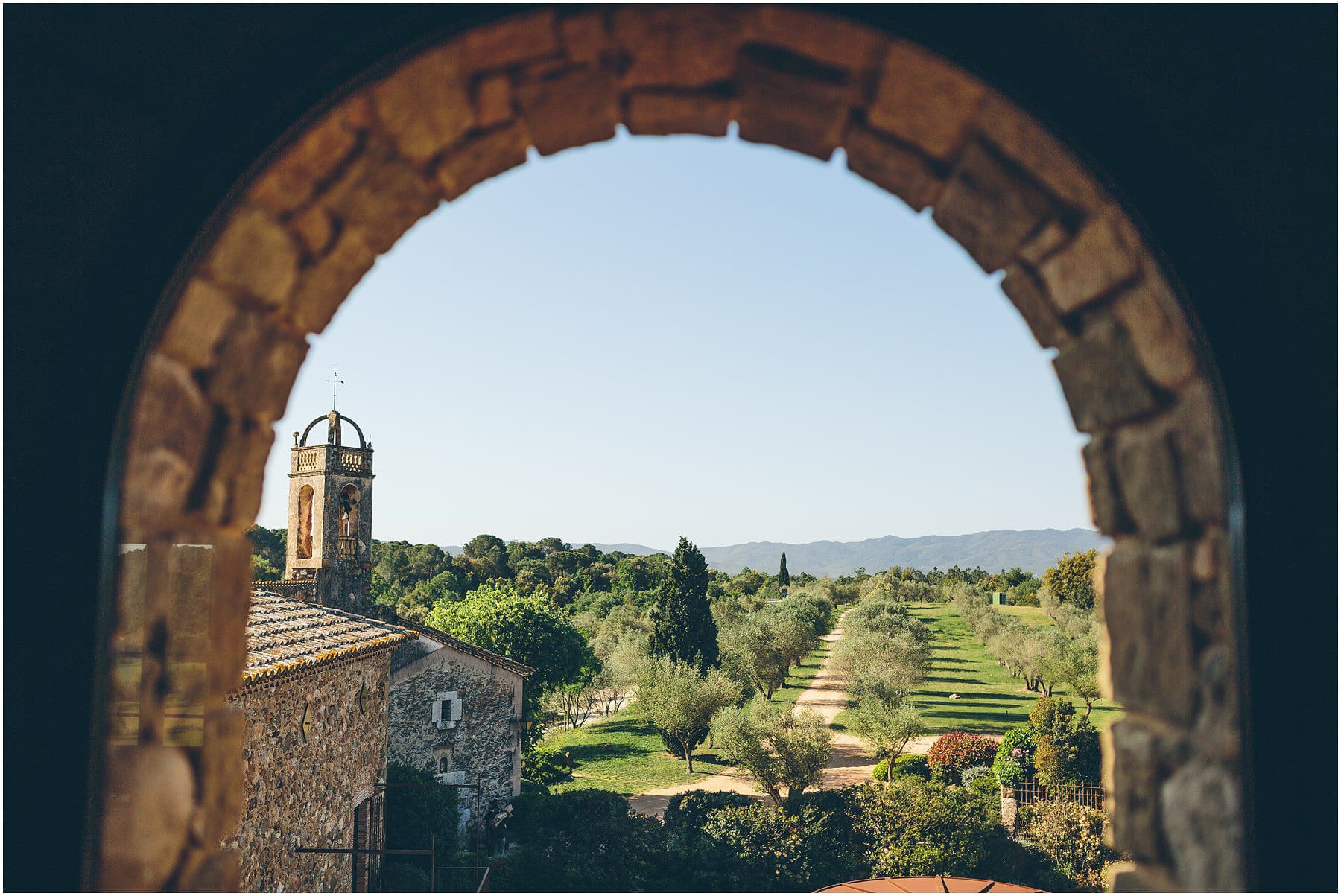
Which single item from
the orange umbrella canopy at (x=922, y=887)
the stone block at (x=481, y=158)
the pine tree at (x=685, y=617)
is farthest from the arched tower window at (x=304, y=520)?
the stone block at (x=481, y=158)

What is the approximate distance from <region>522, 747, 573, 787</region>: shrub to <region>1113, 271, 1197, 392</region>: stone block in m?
19.2

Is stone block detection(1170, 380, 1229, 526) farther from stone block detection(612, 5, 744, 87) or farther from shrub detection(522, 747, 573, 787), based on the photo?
shrub detection(522, 747, 573, 787)

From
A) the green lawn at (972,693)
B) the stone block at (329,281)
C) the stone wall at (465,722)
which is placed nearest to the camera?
the stone block at (329,281)

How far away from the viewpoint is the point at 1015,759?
16.3 m

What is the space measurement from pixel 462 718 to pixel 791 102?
15256 millimetres

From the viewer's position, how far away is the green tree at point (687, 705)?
2169 cm

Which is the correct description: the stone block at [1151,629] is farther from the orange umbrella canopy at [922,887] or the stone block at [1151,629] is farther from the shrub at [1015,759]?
the shrub at [1015,759]

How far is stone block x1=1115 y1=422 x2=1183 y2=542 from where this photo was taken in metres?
1.42

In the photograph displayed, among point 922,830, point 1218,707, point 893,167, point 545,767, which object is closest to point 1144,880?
point 1218,707

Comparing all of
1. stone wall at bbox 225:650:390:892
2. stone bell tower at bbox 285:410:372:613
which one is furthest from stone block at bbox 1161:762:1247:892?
stone bell tower at bbox 285:410:372:613

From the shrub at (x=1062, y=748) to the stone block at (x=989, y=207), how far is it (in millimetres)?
17235

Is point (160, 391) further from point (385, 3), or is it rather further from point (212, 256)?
point (385, 3)

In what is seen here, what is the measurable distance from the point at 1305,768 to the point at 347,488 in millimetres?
21466

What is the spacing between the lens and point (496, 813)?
15375 mm
